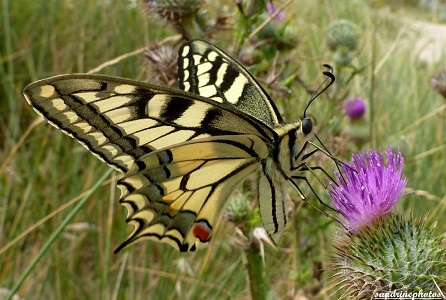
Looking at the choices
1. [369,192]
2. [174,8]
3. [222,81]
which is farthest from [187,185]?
[174,8]

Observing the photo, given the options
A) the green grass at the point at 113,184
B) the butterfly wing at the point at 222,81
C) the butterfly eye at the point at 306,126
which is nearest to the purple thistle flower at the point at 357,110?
the green grass at the point at 113,184

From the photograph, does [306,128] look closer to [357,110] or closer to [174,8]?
[174,8]

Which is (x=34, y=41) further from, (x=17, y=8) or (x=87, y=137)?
(x=87, y=137)

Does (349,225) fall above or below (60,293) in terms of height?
above

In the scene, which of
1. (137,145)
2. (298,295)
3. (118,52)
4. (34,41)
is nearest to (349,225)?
(298,295)

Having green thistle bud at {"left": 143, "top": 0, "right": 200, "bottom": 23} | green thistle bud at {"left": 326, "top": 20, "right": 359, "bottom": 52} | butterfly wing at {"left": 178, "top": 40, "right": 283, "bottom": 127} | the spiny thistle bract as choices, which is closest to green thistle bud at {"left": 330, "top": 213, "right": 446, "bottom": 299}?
the spiny thistle bract

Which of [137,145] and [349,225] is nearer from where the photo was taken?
[349,225]

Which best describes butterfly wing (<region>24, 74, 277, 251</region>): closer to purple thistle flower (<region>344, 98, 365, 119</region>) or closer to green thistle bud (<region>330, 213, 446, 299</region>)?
green thistle bud (<region>330, 213, 446, 299</region>)
